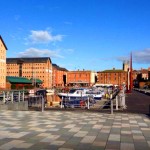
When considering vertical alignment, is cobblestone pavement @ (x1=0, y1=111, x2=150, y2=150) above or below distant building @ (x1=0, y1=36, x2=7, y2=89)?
below

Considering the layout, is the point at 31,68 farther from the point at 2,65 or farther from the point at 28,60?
the point at 2,65

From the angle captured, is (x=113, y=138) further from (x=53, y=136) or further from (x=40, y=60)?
(x=40, y=60)

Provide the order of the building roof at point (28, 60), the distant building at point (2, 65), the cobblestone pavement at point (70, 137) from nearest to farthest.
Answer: the cobblestone pavement at point (70, 137), the distant building at point (2, 65), the building roof at point (28, 60)

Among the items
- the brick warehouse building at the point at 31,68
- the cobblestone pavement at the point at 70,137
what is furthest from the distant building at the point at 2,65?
the cobblestone pavement at the point at 70,137

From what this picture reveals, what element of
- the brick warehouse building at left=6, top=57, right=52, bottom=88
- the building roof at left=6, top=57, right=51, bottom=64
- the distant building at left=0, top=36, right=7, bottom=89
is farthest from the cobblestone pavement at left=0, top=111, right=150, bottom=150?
the building roof at left=6, top=57, right=51, bottom=64

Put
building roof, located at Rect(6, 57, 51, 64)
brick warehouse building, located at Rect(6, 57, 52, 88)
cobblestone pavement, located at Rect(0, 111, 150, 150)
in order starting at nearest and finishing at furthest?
cobblestone pavement, located at Rect(0, 111, 150, 150) < brick warehouse building, located at Rect(6, 57, 52, 88) < building roof, located at Rect(6, 57, 51, 64)

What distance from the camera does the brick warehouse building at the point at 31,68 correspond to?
164 m

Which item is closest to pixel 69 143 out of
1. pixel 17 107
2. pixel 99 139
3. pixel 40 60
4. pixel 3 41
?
pixel 99 139

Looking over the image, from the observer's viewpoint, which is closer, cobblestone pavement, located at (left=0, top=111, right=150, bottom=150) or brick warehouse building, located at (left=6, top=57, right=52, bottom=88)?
cobblestone pavement, located at (left=0, top=111, right=150, bottom=150)

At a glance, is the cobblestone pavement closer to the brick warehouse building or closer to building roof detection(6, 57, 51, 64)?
the brick warehouse building

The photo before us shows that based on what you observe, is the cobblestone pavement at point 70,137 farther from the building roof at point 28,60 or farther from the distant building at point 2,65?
the building roof at point 28,60

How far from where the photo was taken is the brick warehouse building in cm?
16350

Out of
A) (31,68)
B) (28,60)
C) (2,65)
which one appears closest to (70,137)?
(2,65)

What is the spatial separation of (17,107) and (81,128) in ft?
35.3
